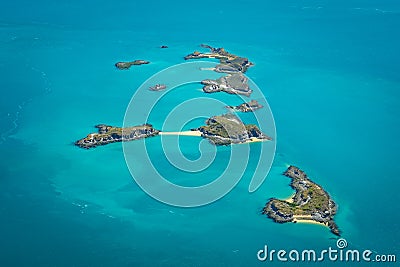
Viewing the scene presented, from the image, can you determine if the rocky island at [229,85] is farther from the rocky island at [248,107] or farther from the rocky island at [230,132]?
the rocky island at [230,132]

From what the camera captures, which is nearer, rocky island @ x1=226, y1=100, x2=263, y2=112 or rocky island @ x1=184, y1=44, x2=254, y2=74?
rocky island @ x1=226, y1=100, x2=263, y2=112

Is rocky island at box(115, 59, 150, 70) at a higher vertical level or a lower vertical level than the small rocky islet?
higher

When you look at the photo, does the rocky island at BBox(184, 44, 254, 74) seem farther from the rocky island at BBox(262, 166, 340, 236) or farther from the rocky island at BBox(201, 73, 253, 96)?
the rocky island at BBox(262, 166, 340, 236)

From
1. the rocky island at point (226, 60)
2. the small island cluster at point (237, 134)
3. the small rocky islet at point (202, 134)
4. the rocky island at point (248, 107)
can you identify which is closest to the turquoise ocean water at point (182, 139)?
the small island cluster at point (237, 134)

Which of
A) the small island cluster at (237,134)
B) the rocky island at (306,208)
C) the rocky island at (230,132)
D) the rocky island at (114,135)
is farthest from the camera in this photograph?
the rocky island at (230,132)

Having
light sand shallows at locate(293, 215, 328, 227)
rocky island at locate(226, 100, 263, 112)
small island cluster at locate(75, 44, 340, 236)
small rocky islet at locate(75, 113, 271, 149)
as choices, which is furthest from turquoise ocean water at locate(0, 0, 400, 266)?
rocky island at locate(226, 100, 263, 112)

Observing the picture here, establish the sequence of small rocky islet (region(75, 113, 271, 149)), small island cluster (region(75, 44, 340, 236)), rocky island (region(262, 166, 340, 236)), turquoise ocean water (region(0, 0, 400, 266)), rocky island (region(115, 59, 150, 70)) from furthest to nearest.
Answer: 1. rocky island (region(115, 59, 150, 70))
2. small rocky islet (region(75, 113, 271, 149))
3. small island cluster (region(75, 44, 340, 236))
4. rocky island (region(262, 166, 340, 236))
5. turquoise ocean water (region(0, 0, 400, 266))

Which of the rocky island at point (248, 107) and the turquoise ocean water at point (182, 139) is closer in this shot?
the turquoise ocean water at point (182, 139)
